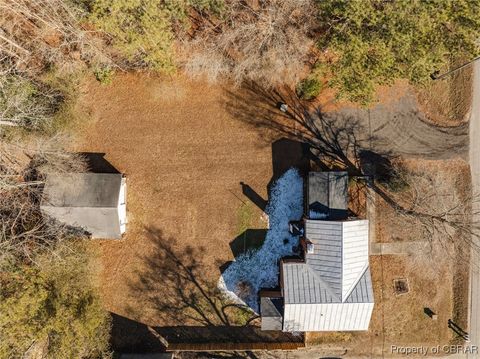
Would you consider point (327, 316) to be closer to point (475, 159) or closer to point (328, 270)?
point (328, 270)

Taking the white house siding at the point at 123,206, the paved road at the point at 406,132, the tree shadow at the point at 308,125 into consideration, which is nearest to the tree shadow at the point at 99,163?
the white house siding at the point at 123,206

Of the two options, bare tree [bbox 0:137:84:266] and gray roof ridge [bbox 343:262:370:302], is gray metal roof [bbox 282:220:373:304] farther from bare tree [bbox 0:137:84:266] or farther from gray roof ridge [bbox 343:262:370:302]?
bare tree [bbox 0:137:84:266]

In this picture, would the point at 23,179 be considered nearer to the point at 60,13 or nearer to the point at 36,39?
the point at 36,39

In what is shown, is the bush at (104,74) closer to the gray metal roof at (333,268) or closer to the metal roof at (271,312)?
the gray metal roof at (333,268)

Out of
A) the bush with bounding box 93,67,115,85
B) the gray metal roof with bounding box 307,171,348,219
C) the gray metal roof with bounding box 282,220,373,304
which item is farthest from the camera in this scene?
the bush with bounding box 93,67,115,85

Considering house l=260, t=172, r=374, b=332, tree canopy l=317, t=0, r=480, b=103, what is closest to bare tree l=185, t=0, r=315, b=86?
tree canopy l=317, t=0, r=480, b=103

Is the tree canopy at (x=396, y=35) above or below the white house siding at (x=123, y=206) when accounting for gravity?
above

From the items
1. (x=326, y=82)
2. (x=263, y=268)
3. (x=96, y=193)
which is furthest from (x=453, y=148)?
(x=96, y=193)
